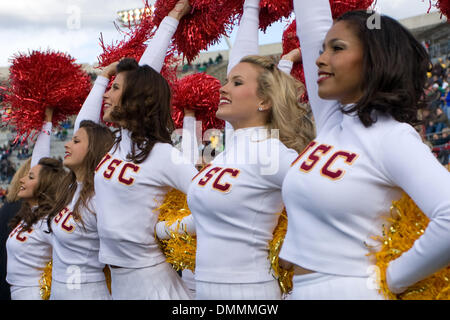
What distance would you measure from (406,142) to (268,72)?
2.68 feet

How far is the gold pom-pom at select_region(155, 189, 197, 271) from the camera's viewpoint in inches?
85.4

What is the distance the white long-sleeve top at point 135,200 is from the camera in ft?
7.33

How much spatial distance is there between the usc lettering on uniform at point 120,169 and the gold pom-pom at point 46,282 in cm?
103

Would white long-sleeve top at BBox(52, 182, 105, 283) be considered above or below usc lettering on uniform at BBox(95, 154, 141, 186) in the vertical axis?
below

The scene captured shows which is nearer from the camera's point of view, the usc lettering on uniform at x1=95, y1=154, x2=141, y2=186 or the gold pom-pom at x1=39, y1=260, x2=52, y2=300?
the usc lettering on uniform at x1=95, y1=154, x2=141, y2=186

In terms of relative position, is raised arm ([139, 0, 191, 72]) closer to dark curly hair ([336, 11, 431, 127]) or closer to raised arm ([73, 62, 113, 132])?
raised arm ([73, 62, 113, 132])

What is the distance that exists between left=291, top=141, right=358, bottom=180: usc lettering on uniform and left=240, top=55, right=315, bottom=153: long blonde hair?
0.52m

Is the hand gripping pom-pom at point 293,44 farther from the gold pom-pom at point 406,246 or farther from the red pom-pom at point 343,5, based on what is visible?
the gold pom-pom at point 406,246

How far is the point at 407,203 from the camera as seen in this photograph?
1.36m

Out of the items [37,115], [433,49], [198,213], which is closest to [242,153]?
[198,213]

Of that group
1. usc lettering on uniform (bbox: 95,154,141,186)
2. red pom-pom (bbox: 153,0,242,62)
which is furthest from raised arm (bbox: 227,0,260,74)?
usc lettering on uniform (bbox: 95,154,141,186)

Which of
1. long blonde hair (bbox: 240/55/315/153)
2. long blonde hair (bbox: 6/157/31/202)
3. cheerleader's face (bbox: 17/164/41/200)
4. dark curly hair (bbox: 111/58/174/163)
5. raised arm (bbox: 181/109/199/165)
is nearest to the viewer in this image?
long blonde hair (bbox: 240/55/315/153)

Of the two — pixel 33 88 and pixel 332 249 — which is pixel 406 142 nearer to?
pixel 332 249

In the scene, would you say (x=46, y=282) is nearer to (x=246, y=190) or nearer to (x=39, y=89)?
(x=39, y=89)
